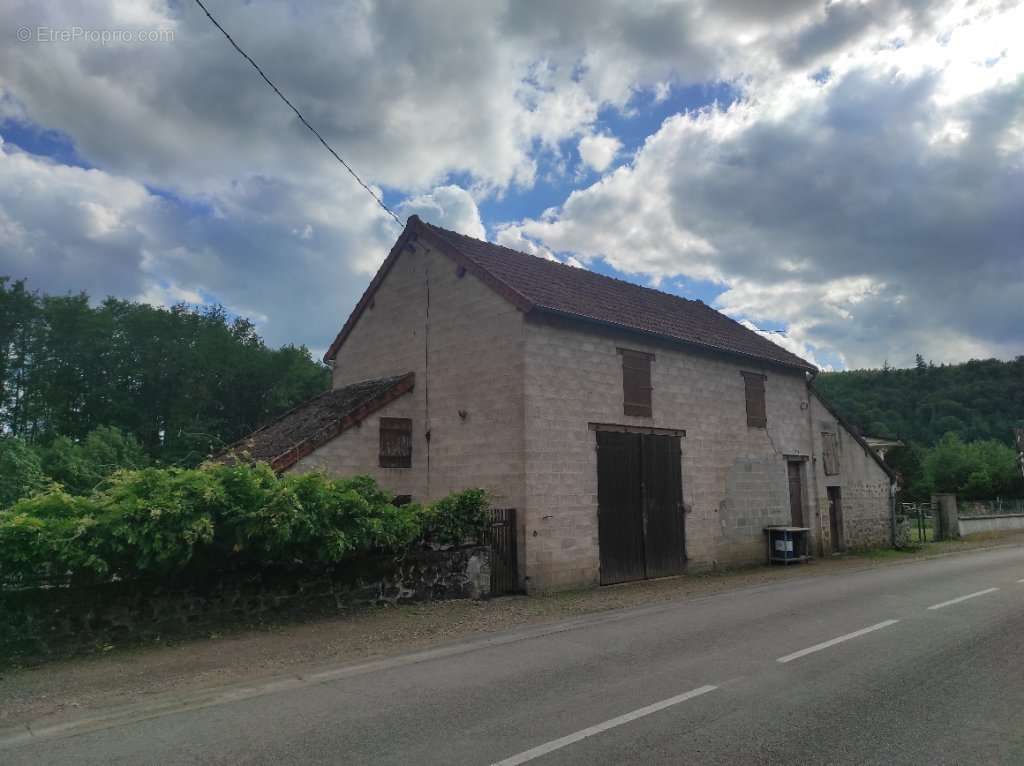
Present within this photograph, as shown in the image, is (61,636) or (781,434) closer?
(61,636)

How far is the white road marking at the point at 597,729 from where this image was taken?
15.4ft

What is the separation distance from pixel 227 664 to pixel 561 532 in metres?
7.44

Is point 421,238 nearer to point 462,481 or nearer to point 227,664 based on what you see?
point 462,481

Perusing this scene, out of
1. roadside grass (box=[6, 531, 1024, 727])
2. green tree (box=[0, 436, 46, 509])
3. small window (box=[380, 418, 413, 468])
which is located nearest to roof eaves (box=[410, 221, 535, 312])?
small window (box=[380, 418, 413, 468])

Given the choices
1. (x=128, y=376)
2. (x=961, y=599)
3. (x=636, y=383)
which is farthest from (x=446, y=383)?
(x=128, y=376)

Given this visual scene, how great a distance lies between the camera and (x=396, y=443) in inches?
639

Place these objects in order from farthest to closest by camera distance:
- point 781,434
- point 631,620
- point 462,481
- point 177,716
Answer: point 781,434
point 462,481
point 631,620
point 177,716

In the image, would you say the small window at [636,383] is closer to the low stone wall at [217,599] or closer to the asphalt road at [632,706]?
the low stone wall at [217,599]

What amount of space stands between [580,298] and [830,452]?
459 inches

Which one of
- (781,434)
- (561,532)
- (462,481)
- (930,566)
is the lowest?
(930,566)

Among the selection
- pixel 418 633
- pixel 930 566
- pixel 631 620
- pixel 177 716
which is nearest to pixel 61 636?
pixel 177 716

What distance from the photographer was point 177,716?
6066 millimetres

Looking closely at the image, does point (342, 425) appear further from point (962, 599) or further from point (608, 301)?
point (962, 599)

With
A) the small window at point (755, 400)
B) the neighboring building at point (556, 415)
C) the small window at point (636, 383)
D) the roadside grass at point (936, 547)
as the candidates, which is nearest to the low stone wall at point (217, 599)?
the neighboring building at point (556, 415)
